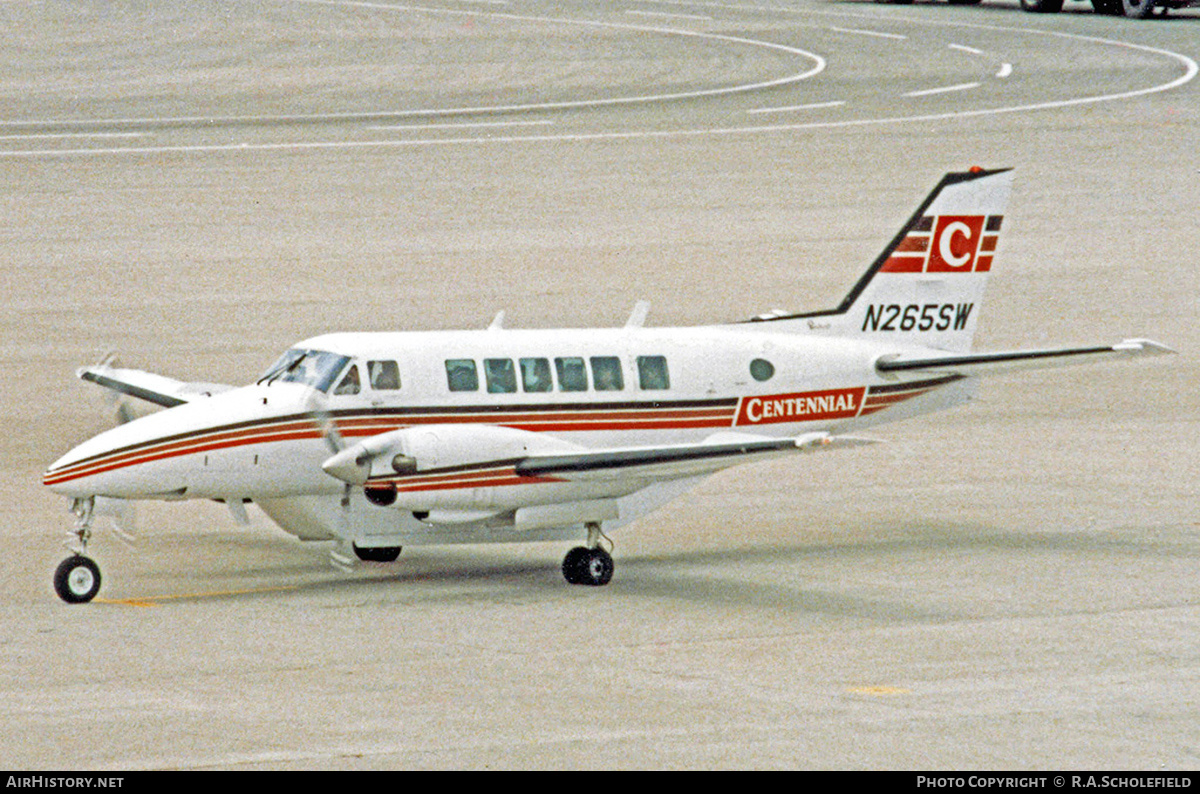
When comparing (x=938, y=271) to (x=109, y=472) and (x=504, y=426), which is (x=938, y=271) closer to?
(x=504, y=426)

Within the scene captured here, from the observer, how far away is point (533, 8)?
98312mm

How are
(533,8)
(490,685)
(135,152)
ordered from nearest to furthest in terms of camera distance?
(490,685)
(135,152)
(533,8)

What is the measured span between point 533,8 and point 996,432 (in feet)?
209

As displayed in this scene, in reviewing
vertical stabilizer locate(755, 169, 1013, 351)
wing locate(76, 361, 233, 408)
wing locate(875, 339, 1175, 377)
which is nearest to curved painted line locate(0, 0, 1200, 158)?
wing locate(76, 361, 233, 408)

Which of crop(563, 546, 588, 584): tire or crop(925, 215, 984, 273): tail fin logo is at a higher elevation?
crop(925, 215, 984, 273): tail fin logo

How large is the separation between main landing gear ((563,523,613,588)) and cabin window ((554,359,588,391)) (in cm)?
199

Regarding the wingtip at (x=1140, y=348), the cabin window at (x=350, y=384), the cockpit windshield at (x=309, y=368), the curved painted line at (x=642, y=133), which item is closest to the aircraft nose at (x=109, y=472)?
the cockpit windshield at (x=309, y=368)

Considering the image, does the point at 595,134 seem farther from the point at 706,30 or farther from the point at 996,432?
the point at 996,432

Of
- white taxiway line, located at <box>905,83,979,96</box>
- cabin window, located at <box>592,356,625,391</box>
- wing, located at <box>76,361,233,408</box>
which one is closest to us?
cabin window, located at <box>592,356,625,391</box>

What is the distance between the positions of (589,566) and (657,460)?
1796 millimetres

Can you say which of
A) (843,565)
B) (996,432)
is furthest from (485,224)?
(843,565)

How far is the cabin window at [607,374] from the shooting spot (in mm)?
27891

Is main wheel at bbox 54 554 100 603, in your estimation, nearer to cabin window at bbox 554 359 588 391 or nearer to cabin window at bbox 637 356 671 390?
cabin window at bbox 554 359 588 391

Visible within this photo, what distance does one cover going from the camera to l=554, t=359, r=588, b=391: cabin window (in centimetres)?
2764
